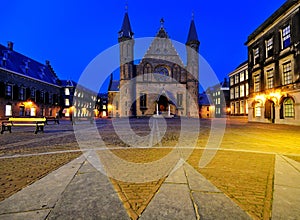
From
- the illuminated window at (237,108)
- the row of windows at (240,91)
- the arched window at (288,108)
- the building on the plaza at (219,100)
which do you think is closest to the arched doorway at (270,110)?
the arched window at (288,108)

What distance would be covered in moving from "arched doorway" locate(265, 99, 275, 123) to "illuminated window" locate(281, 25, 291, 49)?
20.7ft

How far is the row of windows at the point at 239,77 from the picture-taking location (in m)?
33.9

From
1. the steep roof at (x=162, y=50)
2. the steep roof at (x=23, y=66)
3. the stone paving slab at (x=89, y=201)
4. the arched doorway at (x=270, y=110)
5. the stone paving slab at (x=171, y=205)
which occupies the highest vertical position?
the steep roof at (x=162, y=50)

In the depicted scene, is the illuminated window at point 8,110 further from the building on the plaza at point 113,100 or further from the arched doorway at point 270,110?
the arched doorway at point 270,110

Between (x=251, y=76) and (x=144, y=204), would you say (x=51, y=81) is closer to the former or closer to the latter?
(x=251, y=76)

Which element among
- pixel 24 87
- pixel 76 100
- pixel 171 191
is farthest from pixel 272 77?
pixel 76 100

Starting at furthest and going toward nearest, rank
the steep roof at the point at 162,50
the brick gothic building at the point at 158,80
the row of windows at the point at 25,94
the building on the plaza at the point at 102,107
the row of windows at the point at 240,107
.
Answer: the building on the plaza at the point at 102,107 < the steep roof at the point at 162,50 < the brick gothic building at the point at 158,80 < the row of windows at the point at 240,107 < the row of windows at the point at 25,94

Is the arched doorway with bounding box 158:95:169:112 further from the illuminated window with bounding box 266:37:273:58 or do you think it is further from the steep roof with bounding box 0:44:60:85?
the steep roof with bounding box 0:44:60:85

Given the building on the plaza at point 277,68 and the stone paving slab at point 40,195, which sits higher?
the building on the plaza at point 277,68

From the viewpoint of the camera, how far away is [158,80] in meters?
39.7

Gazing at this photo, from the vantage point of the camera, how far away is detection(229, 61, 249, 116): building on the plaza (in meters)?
33.3

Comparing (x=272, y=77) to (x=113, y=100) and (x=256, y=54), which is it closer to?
(x=256, y=54)

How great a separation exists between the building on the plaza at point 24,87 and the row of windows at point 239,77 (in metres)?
42.1

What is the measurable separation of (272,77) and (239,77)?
717 inches
